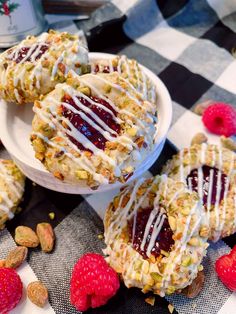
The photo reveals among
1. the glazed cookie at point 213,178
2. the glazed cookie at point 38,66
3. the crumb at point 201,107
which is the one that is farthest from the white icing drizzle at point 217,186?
the glazed cookie at point 38,66

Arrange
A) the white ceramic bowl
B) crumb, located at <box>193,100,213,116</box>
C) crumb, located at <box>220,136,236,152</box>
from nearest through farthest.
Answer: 1. the white ceramic bowl
2. crumb, located at <box>220,136,236,152</box>
3. crumb, located at <box>193,100,213,116</box>

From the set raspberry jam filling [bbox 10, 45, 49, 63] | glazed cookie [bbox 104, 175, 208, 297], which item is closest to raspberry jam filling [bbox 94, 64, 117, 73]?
raspberry jam filling [bbox 10, 45, 49, 63]

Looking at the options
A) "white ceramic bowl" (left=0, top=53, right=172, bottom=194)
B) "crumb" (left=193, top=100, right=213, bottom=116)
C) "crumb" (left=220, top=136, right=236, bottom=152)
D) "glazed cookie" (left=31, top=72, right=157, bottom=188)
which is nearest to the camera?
"glazed cookie" (left=31, top=72, right=157, bottom=188)

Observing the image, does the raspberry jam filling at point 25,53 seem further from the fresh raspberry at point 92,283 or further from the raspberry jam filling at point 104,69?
the fresh raspberry at point 92,283

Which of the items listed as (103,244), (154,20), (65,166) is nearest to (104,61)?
(65,166)

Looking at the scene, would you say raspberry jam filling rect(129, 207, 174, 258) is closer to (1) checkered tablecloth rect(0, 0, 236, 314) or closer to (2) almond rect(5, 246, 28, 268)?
(1) checkered tablecloth rect(0, 0, 236, 314)

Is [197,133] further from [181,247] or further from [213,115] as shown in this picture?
[181,247]
